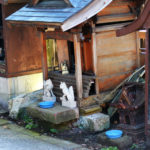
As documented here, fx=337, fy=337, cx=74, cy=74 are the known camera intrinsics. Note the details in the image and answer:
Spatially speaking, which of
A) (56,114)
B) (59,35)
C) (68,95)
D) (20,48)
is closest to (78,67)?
(68,95)

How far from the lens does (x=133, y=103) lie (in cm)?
887

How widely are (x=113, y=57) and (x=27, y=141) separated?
3592mm

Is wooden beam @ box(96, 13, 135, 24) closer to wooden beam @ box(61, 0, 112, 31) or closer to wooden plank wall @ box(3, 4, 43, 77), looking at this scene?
wooden beam @ box(61, 0, 112, 31)

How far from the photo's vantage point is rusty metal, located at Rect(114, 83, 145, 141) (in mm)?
8625

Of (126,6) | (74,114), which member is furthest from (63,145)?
(126,6)

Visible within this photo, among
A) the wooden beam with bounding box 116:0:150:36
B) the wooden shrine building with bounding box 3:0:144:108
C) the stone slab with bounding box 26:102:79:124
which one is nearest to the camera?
the wooden beam with bounding box 116:0:150:36

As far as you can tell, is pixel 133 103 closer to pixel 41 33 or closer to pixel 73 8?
pixel 73 8

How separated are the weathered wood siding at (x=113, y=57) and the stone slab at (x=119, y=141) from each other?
6.63 feet

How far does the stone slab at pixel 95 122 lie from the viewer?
9.41 m

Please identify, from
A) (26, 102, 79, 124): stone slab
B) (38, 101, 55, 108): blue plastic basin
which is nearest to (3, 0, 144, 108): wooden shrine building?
(26, 102, 79, 124): stone slab

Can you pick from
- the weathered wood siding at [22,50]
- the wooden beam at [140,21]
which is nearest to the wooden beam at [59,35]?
the weathered wood siding at [22,50]

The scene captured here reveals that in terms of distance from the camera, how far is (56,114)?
9352 millimetres

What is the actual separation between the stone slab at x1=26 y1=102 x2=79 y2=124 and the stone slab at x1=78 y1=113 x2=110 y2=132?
292 millimetres

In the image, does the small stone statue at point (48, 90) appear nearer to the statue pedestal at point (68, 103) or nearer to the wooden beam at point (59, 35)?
the statue pedestal at point (68, 103)
